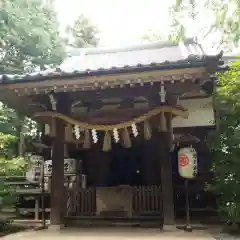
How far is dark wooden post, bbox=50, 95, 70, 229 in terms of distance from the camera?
8.30 m

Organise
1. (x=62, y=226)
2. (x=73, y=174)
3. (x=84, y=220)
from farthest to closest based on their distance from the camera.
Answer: (x=73, y=174) → (x=84, y=220) → (x=62, y=226)

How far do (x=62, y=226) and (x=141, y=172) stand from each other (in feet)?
12.2

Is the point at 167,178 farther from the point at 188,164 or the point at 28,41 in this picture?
the point at 28,41

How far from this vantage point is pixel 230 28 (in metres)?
6.03

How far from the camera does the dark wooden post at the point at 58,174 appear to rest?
27.2ft

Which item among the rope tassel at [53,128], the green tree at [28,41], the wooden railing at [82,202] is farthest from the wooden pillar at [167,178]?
the green tree at [28,41]

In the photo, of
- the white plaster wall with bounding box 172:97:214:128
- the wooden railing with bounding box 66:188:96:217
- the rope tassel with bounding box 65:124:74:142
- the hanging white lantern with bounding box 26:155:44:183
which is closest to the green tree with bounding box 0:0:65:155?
the hanging white lantern with bounding box 26:155:44:183

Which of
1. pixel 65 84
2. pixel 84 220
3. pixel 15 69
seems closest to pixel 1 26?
pixel 15 69

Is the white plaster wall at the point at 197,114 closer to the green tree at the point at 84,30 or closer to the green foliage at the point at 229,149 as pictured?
the green foliage at the point at 229,149

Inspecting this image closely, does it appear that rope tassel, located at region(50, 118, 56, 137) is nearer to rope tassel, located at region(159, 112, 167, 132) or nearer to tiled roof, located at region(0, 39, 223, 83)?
tiled roof, located at region(0, 39, 223, 83)

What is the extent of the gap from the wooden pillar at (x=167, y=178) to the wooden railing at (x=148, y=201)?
2.21 ft

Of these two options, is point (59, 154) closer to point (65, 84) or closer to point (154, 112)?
point (65, 84)

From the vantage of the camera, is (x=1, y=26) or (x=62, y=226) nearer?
(x=62, y=226)

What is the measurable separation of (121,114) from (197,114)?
3008 millimetres
